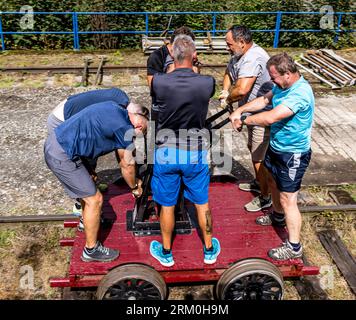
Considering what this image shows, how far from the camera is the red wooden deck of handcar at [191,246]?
14.8 feet

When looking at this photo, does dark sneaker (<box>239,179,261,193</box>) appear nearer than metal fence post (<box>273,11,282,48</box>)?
Yes

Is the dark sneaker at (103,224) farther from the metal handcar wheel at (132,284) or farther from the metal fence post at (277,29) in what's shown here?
the metal fence post at (277,29)

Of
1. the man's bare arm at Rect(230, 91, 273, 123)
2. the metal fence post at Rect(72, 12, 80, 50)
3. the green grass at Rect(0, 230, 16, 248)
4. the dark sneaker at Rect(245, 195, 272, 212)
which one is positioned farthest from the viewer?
the metal fence post at Rect(72, 12, 80, 50)

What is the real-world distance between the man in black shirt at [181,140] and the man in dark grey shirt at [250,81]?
42.8 inches

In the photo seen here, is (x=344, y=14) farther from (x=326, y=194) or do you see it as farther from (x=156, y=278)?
(x=156, y=278)

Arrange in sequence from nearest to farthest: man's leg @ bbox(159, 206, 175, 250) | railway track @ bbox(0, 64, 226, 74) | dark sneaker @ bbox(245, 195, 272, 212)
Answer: man's leg @ bbox(159, 206, 175, 250)
dark sneaker @ bbox(245, 195, 272, 212)
railway track @ bbox(0, 64, 226, 74)

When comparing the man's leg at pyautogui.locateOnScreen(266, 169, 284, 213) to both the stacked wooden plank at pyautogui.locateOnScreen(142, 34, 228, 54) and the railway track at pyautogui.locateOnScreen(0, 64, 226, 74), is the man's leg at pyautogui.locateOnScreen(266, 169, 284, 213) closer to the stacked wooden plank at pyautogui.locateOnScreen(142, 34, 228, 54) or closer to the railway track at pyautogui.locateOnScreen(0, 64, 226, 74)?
the railway track at pyautogui.locateOnScreen(0, 64, 226, 74)

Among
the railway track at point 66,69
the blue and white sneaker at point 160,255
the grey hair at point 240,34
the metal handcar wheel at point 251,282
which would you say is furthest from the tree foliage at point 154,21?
the metal handcar wheel at point 251,282

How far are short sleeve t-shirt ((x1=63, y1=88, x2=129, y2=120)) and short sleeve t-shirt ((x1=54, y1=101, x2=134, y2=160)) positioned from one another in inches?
15.4

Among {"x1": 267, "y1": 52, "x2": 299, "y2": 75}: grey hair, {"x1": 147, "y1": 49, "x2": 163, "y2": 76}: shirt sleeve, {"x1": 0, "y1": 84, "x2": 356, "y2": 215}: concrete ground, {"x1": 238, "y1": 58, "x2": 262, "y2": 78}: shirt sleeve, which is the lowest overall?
{"x1": 0, "y1": 84, "x2": 356, "y2": 215}: concrete ground

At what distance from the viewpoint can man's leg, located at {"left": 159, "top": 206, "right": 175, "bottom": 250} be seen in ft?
14.2

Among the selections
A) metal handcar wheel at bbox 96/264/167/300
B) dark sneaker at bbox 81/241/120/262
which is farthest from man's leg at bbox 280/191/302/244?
dark sneaker at bbox 81/241/120/262

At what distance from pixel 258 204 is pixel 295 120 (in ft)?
4.84
